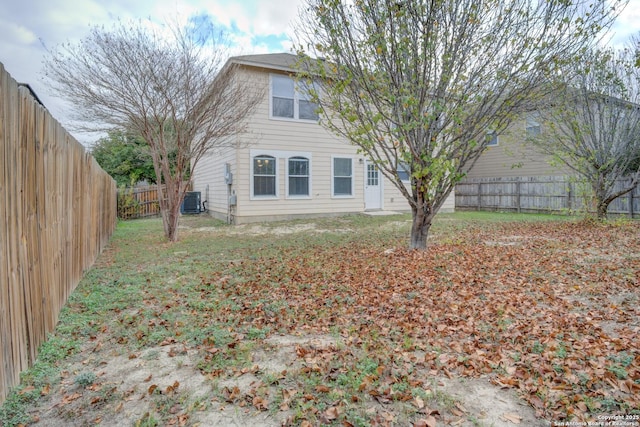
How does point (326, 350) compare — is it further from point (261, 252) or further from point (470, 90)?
point (470, 90)

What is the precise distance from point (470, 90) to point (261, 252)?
4675mm

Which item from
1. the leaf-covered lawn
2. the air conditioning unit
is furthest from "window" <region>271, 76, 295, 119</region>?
the leaf-covered lawn

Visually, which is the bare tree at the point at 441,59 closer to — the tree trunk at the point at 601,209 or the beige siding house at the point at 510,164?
the tree trunk at the point at 601,209

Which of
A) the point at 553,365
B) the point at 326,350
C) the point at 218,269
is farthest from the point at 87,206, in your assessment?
the point at 553,365

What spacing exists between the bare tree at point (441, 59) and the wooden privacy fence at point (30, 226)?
384 centimetres

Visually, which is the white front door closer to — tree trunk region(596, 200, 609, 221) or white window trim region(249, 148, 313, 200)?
white window trim region(249, 148, 313, 200)

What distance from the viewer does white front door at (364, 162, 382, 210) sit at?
542 inches

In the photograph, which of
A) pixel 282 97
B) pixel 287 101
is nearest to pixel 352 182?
pixel 287 101

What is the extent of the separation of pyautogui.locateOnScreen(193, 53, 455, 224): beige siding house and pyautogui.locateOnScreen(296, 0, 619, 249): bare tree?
5.42m

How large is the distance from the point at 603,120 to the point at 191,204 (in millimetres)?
14955

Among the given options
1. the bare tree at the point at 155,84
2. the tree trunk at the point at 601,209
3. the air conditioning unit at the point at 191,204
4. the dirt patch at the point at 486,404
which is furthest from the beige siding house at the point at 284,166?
the dirt patch at the point at 486,404

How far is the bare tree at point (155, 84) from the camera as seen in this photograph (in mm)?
7301

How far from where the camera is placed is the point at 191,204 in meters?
16.0

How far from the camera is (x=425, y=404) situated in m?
2.13
